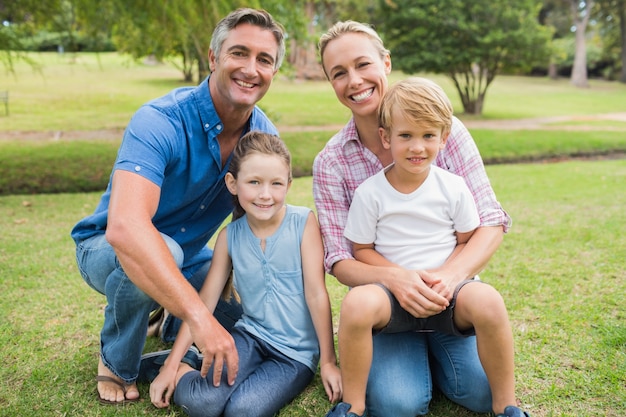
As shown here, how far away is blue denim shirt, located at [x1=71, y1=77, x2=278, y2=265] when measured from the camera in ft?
8.21

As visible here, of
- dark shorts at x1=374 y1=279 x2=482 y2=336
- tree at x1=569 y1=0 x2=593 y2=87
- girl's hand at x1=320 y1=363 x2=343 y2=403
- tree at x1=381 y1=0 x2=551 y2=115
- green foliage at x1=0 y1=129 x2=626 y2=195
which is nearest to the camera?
dark shorts at x1=374 y1=279 x2=482 y2=336

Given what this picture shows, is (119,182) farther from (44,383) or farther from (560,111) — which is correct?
(560,111)

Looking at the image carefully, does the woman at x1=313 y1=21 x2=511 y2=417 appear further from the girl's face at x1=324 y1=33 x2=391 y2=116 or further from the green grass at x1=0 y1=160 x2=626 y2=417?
the green grass at x1=0 y1=160 x2=626 y2=417

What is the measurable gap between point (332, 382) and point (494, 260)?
101 inches

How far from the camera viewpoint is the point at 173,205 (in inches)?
111

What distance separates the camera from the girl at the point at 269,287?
2.48 meters

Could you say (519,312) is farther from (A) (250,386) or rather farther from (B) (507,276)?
(A) (250,386)

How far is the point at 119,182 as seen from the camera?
235 cm

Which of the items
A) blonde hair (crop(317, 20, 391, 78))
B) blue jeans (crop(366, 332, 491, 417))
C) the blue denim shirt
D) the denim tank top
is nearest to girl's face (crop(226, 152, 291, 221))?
the denim tank top

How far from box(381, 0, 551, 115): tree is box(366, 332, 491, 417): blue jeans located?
13827mm

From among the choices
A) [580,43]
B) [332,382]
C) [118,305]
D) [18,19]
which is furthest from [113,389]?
[580,43]

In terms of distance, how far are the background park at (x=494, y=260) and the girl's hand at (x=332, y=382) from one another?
12cm

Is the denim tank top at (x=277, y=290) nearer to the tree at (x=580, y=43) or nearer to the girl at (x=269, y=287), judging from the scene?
the girl at (x=269, y=287)

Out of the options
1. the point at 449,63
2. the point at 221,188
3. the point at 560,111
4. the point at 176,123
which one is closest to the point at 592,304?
the point at 221,188
